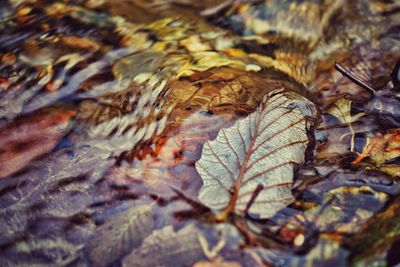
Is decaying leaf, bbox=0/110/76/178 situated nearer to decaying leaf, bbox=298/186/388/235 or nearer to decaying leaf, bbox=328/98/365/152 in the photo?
decaying leaf, bbox=298/186/388/235

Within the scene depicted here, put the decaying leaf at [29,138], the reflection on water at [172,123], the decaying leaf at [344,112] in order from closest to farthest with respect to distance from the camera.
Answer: the reflection on water at [172,123]
the decaying leaf at [29,138]
the decaying leaf at [344,112]

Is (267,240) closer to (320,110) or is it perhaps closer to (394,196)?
(394,196)

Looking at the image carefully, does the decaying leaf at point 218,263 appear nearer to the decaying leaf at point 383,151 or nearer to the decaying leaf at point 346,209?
the decaying leaf at point 346,209

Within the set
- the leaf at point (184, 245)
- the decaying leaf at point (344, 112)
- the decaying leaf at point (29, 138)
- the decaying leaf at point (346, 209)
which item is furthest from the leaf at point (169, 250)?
the decaying leaf at point (344, 112)

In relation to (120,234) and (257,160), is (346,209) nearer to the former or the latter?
(257,160)

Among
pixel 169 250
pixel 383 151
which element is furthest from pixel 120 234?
pixel 383 151

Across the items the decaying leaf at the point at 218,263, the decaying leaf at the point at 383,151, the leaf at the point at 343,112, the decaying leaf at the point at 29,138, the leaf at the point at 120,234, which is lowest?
the decaying leaf at the point at 383,151

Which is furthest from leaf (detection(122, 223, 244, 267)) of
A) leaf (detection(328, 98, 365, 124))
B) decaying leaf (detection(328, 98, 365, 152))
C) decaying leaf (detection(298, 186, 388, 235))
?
leaf (detection(328, 98, 365, 124))

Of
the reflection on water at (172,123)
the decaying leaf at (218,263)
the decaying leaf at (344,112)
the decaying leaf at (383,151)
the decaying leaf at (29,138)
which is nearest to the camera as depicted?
the decaying leaf at (218,263)
